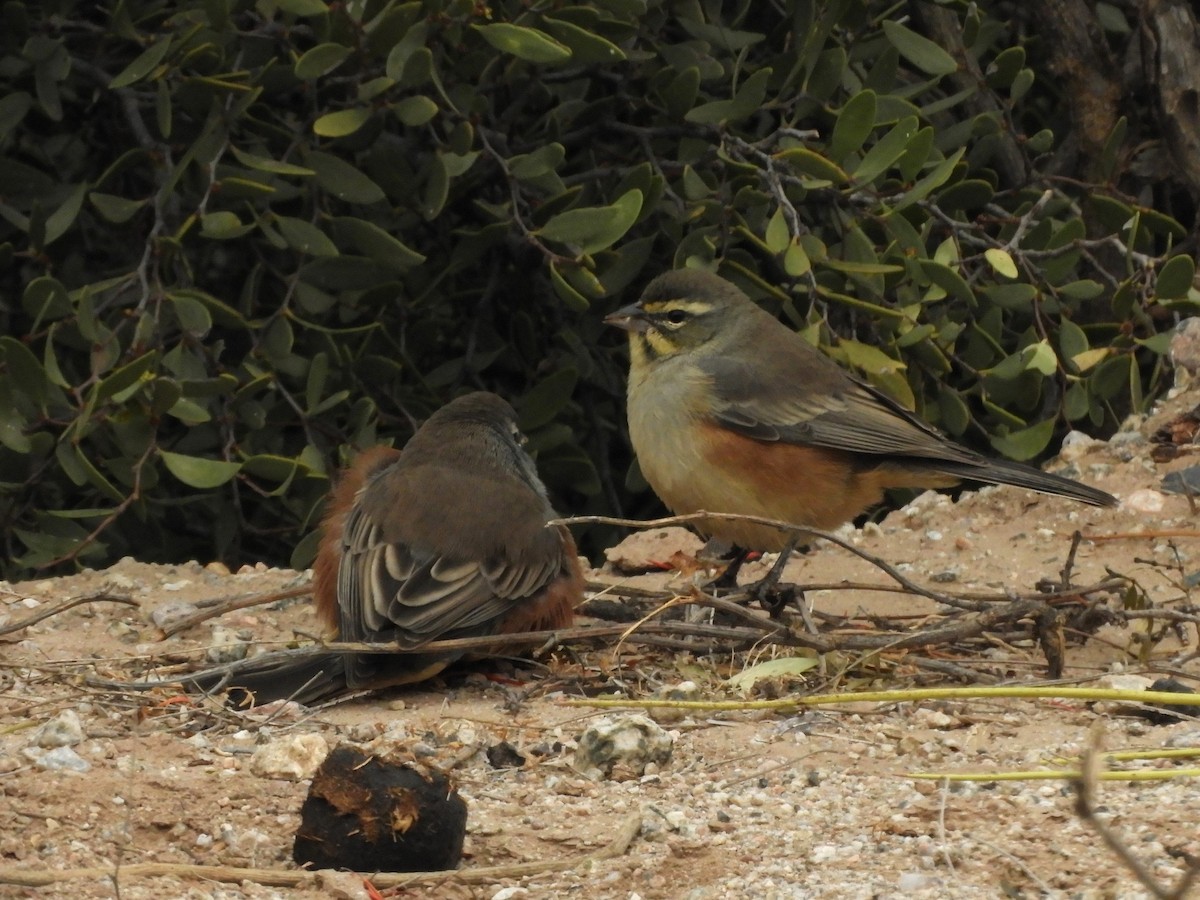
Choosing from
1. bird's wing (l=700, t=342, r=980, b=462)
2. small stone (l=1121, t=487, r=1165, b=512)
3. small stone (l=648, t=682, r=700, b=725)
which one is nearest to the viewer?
small stone (l=648, t=682, r=700, b=725)

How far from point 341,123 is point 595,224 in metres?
0.97

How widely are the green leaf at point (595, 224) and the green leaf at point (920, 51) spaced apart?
4.75ft

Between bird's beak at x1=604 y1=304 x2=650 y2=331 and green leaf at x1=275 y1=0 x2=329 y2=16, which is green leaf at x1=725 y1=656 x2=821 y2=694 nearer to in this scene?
bird's beak at x1=604 y1=304 x2=650 y2=331

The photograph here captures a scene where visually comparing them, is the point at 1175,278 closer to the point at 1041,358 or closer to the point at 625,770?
the point at 1041,358

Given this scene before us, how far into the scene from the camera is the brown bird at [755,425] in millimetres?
6395

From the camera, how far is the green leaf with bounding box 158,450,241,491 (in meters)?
5.92

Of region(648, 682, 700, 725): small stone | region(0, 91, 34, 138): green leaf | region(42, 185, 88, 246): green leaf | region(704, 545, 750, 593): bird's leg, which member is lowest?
region(704, 545, 750, 593): bird's leg

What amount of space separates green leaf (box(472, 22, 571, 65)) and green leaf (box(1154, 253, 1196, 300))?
112 inches

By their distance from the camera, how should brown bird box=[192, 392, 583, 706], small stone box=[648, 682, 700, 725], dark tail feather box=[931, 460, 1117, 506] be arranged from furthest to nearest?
dark tail feather box=[931, 460, 1117, 506]
brown bird box=[192, 392, 583, 706]
small stone box=[648, 682, 700, 725]

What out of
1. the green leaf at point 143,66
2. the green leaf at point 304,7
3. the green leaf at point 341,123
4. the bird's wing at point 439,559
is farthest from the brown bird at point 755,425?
the green leaf at point 143,66

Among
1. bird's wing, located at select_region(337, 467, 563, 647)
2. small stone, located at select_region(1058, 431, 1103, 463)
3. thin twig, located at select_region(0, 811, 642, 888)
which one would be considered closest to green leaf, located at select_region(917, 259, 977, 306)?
small stone, located at select_region(1058, 431, 1103, 463)

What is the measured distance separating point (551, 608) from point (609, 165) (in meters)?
2.36

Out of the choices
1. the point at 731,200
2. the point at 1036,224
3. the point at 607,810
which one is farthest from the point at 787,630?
the point at 1036,224

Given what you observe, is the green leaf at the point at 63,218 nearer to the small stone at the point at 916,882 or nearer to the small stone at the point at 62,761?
the small stone at the point at 62,761
